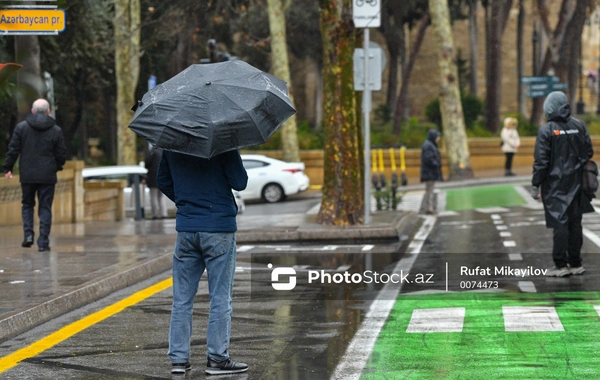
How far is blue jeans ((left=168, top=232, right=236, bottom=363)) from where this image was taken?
6.89 m

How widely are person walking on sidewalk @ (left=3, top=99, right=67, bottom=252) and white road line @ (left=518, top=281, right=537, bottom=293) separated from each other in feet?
20.4

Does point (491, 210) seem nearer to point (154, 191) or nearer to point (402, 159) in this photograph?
point (154, 191)

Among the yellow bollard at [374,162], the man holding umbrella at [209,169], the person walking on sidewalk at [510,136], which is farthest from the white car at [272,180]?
the man holding umbrella at [209,169]

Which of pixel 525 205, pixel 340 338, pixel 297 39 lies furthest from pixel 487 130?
pixel 340 338

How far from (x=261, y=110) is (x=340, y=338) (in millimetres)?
→ 2199

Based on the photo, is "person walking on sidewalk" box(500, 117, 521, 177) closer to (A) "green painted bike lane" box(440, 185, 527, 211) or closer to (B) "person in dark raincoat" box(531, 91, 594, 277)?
(A) "green painted bike lane" box(440, 185, 527, 211)

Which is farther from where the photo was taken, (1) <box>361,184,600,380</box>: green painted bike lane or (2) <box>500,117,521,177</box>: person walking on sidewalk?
(2) <box>500,117,521,177</box>: person walking on sidewalk

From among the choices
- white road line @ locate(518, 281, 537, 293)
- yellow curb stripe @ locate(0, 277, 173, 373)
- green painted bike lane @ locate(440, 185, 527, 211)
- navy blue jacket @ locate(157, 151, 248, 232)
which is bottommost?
yellow curb stripe @ locate(0, 277, 173, 373)

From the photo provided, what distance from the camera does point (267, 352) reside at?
773 centimetres

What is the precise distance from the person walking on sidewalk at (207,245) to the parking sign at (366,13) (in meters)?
10.8

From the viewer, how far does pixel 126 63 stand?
32.8 m

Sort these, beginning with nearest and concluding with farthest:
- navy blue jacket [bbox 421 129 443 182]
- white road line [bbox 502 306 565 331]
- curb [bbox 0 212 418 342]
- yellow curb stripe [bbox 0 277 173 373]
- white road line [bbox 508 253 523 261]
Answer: yellow curb stripe [bbox 0 277 173 373]
white road line [bbox 502 306 565 331]
curb [bbox 0 212 418 342]
white road line [bbox 508 253 523 261]
navy blue jacket [bbox 421 129 443 182]

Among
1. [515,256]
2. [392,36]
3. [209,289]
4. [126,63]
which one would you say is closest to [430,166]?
[515,256]

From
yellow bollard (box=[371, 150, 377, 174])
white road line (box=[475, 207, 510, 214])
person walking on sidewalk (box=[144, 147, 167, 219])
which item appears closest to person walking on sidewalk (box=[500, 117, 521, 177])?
yellow bollard (box=[371, 150, 377, 174])
